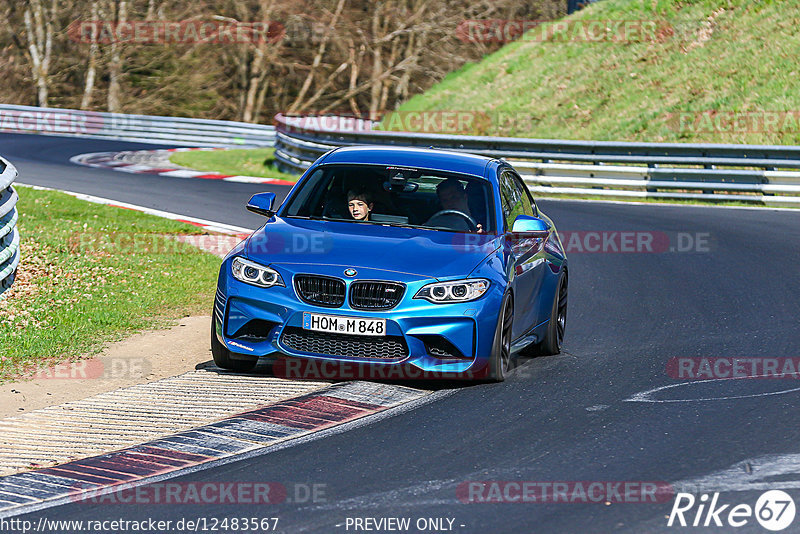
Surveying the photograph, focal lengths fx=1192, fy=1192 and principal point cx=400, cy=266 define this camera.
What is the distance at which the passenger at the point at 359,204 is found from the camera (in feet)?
30.1

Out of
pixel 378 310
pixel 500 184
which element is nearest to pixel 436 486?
pixel 378 310

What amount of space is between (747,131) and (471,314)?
2130 centimetres

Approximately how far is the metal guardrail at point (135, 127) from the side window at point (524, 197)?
99.7ft

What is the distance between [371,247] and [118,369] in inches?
84.4

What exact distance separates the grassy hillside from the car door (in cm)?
1854

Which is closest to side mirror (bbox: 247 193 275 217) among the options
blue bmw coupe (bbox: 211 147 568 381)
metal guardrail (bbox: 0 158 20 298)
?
blue bmw coupe (bbox: 211 147 568 381)

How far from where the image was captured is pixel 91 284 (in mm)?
12023

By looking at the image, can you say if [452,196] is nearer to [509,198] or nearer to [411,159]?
[411,159]

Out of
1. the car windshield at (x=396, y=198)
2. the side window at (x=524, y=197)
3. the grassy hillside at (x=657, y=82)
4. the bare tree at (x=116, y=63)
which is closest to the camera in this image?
the car windshield at (x=396, y=198)

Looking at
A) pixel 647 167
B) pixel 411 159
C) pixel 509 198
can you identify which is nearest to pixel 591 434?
pixel 509 198

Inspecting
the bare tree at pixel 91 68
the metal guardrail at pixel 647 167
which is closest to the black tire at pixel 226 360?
the metal guardrail at pixel 647 167

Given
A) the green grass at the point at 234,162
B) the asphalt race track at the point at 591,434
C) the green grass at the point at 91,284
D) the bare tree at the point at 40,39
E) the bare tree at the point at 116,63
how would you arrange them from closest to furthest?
1. the asphalt race track at the point at 591,434
2. the green grass at the point at 91,284
3. the green grass at the point at 234,162
4. the bare tree at the point at 116,63
5. the bare tree at the point at 40,39

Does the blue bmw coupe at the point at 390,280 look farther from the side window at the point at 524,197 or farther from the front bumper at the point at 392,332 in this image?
the side window at the point at 524,197

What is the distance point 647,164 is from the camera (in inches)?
915
